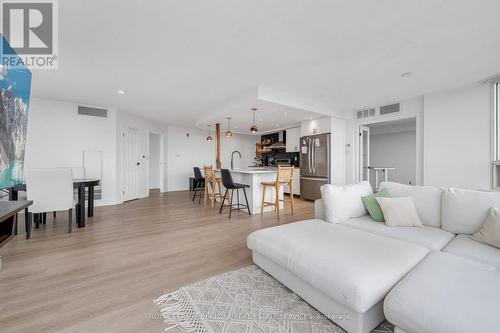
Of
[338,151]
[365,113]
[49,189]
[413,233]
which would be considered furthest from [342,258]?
[365,113]

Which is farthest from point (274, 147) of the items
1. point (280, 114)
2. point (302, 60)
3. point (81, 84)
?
point (81, 84)

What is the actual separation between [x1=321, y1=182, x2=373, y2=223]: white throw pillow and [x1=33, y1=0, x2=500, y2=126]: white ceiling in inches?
66.9

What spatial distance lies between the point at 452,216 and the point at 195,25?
10.2 ft

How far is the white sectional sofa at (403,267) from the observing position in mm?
950

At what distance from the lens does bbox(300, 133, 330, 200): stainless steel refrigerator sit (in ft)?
18.0

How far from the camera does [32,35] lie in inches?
87.1

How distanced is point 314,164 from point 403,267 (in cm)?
457

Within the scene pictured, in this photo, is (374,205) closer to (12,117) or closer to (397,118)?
(397,118)

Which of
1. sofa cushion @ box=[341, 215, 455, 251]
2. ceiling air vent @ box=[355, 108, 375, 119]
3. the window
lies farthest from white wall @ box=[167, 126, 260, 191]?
the window

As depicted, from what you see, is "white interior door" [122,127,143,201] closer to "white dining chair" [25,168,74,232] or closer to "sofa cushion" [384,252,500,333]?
"white dining chair" [25,168,74,232]

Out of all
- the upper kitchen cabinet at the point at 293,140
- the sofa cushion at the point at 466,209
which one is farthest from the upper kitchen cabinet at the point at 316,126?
the sofa cushion at the point at 466,209

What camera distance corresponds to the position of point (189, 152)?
26.3ft

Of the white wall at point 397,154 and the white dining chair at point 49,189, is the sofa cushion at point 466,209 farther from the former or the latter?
the white wall at point 397,154

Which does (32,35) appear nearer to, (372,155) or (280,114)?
(280,114)
